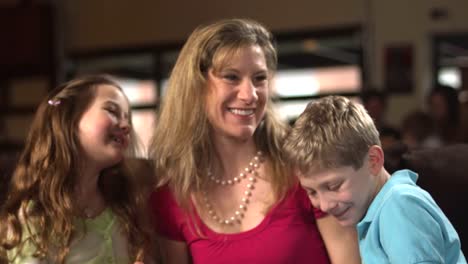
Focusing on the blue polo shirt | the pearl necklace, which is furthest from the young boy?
the pearl necklace

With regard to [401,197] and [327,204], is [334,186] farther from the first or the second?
[401,197]

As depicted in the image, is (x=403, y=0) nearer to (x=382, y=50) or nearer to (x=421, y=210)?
(x=382, y=50)

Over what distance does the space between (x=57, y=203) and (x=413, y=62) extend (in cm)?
497

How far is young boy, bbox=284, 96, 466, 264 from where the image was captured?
1.39m

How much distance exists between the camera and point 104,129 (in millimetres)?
1832

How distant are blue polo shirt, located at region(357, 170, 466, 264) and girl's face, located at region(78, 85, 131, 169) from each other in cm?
72

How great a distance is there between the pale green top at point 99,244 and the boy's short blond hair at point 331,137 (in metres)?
0.60

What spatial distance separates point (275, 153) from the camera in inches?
76.5

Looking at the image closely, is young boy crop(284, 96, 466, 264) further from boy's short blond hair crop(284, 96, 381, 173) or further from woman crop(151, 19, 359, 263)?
woman crop(151, 19, 359, 263)

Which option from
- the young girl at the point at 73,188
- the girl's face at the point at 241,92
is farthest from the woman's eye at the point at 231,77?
the young girl at the point at 73,188

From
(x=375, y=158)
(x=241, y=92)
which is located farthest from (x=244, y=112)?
(x=375, y=158)

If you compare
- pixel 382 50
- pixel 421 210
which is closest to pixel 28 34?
pixel 382 50

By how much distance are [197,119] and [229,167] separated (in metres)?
0.17

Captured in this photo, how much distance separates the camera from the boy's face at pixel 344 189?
149 cm
